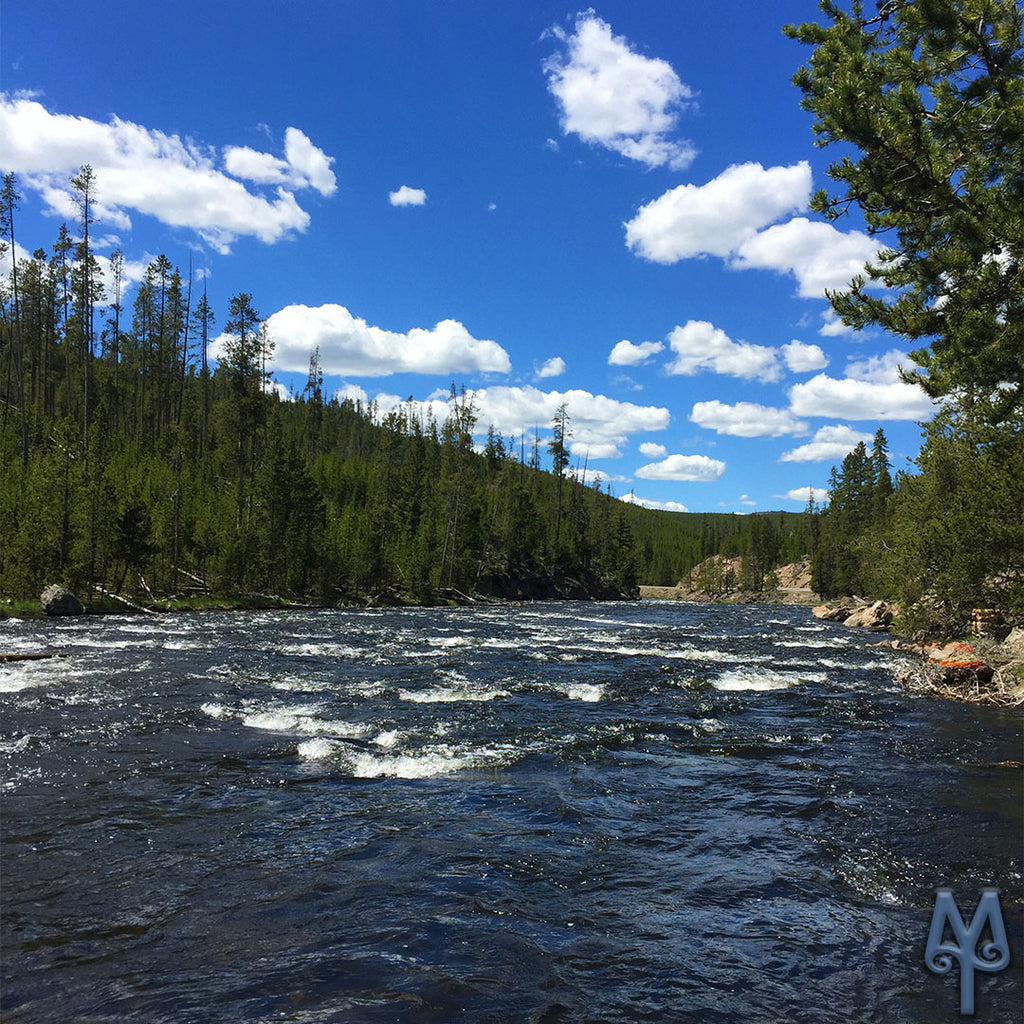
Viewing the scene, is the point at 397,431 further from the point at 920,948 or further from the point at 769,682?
the point at 920,948

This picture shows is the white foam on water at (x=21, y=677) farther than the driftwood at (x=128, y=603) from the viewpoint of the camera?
No

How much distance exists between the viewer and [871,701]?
61.1ft

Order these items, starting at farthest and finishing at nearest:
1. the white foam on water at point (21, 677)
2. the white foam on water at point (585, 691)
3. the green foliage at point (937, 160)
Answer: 1. the white foam on water at point (585, 691)
2. the white foam on water at point (21, 677)
3. the green foliage at point (937, 160)

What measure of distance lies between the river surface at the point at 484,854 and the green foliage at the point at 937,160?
24.8 feet

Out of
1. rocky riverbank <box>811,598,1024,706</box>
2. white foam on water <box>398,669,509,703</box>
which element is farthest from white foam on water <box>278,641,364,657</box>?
rocky riverbank <box>811,598,1024,706</box>

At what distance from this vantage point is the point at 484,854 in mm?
7859

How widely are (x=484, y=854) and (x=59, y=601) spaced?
33421 millimetres

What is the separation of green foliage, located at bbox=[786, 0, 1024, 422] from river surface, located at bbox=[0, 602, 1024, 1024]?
298 inches

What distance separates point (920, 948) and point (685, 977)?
2393mm

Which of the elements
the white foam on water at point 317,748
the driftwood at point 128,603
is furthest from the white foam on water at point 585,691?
the driftwood at point 128,603

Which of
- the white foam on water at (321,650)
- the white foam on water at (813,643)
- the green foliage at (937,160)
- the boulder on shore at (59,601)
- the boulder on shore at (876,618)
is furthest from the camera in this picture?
the boulder on shore at (876,618)

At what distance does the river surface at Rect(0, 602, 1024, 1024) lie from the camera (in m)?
5.23

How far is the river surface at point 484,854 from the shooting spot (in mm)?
5230

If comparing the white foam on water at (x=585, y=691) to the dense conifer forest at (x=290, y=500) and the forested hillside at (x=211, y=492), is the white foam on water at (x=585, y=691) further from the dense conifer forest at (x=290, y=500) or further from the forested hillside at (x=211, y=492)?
the forested hillside at (x=211, y=492)
